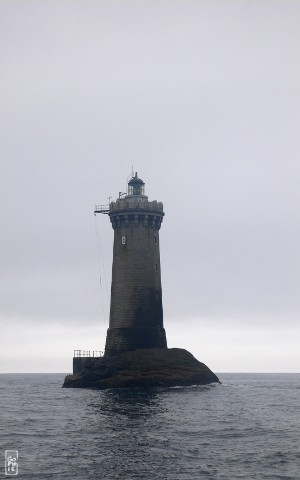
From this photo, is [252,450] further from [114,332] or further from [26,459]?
[114,332]

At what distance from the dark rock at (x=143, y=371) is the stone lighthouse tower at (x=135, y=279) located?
1937mm

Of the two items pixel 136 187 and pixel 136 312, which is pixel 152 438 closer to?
pixel 136 312

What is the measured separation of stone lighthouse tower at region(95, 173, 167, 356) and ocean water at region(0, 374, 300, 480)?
10.9 metres

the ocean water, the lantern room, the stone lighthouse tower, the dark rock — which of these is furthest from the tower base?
the lantern room

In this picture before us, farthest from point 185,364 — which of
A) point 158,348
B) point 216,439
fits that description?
point 216,439

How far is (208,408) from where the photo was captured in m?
44.8

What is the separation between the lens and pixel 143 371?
187ft

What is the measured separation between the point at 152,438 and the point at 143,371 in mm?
25756

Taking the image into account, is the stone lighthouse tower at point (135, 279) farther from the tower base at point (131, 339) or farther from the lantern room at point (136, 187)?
the lantern room at point (136, 187)

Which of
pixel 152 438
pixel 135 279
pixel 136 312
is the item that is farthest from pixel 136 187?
pixel 152 438

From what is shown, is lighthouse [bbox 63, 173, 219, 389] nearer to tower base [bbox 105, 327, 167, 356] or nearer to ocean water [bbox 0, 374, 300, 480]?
tower base [bbox 105, 327, 167, 356]

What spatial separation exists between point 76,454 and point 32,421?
13735mm

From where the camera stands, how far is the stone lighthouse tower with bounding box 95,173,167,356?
62.1 metres

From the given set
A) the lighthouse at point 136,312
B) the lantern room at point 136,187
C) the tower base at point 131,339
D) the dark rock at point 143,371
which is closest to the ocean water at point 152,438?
the dark rock at point 143,371
